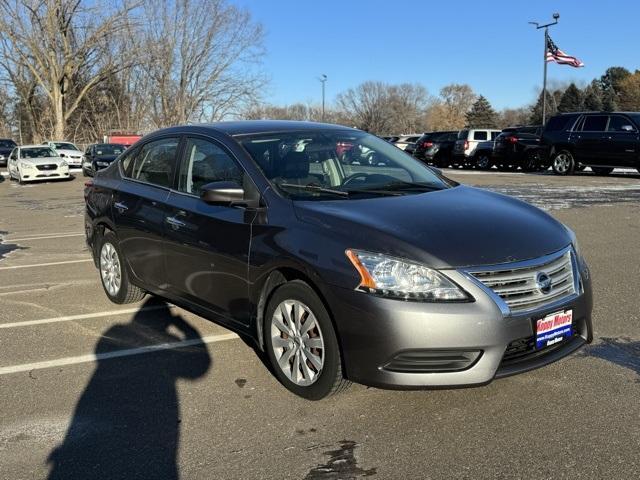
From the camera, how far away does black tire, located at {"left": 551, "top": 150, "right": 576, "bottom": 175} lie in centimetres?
1870

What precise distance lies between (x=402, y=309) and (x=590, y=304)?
52.9 inches

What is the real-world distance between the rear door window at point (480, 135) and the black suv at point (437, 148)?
0.88 metres

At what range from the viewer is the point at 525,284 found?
322 cm

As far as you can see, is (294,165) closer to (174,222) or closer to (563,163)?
(174,222)

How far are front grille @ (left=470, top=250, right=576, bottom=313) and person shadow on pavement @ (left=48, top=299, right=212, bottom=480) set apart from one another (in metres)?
1.84

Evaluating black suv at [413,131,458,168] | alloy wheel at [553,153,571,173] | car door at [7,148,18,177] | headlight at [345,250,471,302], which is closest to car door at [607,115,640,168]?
alloy wheel at [553,153,571,173]

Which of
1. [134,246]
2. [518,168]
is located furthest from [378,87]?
[134,246]

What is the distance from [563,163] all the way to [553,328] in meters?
17.2

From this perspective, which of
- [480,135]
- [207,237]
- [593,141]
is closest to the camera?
[207,237]

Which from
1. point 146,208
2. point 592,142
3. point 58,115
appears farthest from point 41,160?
point 58,115

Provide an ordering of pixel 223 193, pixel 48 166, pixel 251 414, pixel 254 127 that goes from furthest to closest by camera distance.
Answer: pixel 48 166
pixel 254 127
pixel 223 193
pixel 251 414

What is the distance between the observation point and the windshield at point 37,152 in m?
23.8

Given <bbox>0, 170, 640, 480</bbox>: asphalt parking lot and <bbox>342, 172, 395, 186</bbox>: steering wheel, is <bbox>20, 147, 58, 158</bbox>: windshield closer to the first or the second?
<bbox>0, 170, 640, 480</bbox>: asphalt parking lot

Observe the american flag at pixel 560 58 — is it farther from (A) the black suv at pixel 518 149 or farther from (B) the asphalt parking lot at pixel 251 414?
(B) the asphalt parking lot at pixel 251 414
